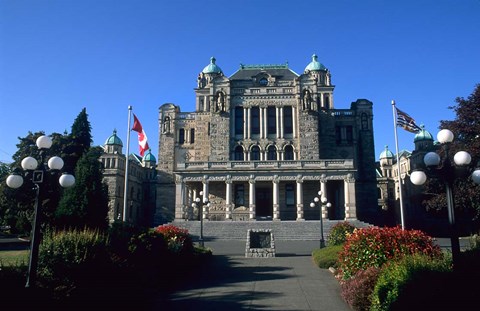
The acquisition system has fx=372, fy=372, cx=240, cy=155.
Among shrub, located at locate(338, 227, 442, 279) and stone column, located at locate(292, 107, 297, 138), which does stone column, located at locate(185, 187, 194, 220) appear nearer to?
stone column, located at locate(292, 107, 297, 138)

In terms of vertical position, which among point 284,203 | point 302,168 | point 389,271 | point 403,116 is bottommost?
point 389,271

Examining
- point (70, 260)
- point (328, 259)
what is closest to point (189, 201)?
point (328, 259)

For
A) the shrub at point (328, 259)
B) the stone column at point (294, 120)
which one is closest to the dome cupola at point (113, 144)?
the stone column at point (294, 120)

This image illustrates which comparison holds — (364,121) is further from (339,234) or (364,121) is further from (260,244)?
(260,244)

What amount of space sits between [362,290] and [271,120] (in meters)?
43.1

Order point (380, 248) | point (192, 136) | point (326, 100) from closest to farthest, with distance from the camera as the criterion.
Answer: point (380, 248) < point (326, 100) < point (192, 136)

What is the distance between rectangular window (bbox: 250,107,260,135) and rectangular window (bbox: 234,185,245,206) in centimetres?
826

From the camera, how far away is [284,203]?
4756 centimetres

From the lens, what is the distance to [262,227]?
3919cm

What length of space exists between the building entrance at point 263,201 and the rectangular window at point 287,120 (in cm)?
898

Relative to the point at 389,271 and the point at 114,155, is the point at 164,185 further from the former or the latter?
the point at 389,271

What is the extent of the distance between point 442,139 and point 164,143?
48.2 metres

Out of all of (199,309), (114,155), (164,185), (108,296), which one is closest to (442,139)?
(199,309)

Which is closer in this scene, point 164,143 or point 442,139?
point 442,139
